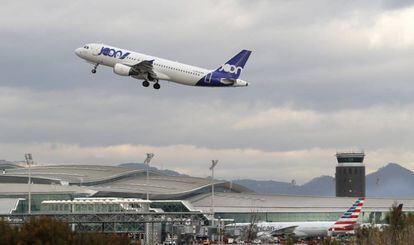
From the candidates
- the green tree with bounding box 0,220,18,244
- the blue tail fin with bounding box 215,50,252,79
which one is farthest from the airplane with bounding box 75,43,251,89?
the green tree with bounding box 0,220,18,244

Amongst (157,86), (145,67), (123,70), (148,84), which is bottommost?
(157,86)

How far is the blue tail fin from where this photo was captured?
171500 millimetres

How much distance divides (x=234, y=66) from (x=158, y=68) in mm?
11842

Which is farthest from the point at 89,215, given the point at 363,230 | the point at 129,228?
the point at 363,230

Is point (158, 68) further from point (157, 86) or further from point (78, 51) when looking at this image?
point (78, 51)

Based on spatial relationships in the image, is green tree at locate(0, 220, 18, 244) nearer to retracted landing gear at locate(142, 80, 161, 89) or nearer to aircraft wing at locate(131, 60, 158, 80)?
retracted landing gear at locate(142, 80, 161, 89)

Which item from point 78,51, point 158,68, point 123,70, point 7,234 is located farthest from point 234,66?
point 7,234

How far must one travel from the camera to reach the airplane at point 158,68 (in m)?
170

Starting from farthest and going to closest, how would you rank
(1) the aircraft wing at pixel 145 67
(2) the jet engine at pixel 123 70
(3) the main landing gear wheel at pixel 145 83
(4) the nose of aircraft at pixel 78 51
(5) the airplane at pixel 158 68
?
(4) the nose of aircraft at pixel 78 51, (2) the jet engine at pixel 123 70, (1) the aircraft wing at pixel 145 67, (3) the main landing gear wheel at pixel 145 83, (5) the airplane at pixel 158 68

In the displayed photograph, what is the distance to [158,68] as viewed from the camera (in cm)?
17350

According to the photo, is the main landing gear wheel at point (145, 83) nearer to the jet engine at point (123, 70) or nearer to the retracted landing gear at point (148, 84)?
the retracted landing gear at point (148, 84)

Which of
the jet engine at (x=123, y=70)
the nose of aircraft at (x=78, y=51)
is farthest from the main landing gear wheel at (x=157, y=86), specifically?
the nose of aircraft at (x=78, y=51)

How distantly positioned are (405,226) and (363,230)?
4.74m

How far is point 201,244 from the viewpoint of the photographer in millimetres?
183250
